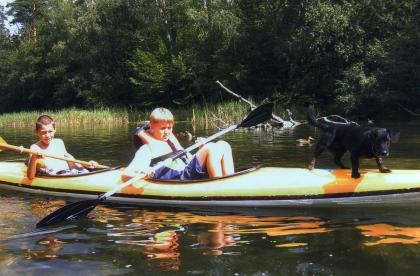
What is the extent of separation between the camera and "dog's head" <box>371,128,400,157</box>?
16.5 feet

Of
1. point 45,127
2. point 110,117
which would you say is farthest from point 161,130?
point 110,117

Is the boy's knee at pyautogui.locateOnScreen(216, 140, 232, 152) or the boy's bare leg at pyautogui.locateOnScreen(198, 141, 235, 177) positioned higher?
the boy's knee at pyautogui.locateOnScreen(216, 140, 232, 152)

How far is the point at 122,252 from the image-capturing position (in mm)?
4113

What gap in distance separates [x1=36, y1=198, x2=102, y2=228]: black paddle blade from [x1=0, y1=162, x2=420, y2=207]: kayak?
2.35 ft

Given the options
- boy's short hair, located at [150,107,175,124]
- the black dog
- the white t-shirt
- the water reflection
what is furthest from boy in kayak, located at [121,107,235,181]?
the water reflection

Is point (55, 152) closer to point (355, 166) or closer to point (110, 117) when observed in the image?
point (355, 166)

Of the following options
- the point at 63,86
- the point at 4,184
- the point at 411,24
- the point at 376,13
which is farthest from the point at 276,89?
the point at 4,184

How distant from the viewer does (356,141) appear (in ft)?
17.5

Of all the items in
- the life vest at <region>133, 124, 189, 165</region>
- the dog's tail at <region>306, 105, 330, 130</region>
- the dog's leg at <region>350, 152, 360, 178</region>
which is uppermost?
the dog's tail at <region>306, 105, 330, 130</region>

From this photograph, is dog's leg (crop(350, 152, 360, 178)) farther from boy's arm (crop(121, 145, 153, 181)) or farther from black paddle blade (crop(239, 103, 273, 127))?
boy's arm (crop(121, 145, 153, 181))

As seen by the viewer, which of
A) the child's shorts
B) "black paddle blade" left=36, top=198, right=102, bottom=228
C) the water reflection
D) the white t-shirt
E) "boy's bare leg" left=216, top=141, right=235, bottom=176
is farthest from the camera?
the white t-shirt

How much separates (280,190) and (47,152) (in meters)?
3.14

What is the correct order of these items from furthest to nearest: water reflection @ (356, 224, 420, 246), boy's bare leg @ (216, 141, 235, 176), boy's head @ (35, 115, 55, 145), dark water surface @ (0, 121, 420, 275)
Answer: boy's head @ (35, 115, 55, 145)
boy's bare leg @ (216, 141, 235, 176)
water reflection @ (356, 224, 420, 246)
dark water surface @ (0, 121, 420, 275)

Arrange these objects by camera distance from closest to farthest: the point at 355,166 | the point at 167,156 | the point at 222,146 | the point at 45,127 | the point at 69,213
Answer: the point at 69,213
the point at 355,166
the point at 222,146
the point at 167,156
the point at 45,127
